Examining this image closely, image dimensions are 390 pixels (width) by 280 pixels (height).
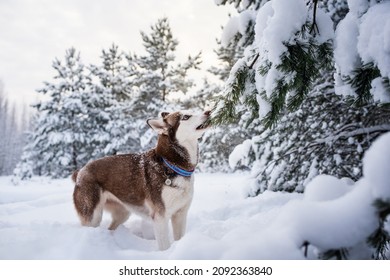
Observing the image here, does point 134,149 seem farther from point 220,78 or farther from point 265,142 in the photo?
point 265,142


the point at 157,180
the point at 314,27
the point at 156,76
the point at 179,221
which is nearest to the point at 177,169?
the point at 157,180

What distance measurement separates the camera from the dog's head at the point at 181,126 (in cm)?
371

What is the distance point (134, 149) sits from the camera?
1964cm

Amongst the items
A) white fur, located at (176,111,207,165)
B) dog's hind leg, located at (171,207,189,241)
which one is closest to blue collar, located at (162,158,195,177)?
white fur, located at (176,111,207,165)

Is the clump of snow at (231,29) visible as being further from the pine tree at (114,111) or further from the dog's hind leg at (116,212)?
the pine tree at (114,111)

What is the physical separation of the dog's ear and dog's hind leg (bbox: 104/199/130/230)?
129cm

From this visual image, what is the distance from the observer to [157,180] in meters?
3.61

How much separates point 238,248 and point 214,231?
8.19 ft

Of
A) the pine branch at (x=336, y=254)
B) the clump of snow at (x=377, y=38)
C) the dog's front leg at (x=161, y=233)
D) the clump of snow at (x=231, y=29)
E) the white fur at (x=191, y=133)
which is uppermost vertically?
the clump of snow at (x=231, y=29)

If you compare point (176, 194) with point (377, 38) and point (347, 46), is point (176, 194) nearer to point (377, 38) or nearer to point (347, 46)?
point (347, 46)

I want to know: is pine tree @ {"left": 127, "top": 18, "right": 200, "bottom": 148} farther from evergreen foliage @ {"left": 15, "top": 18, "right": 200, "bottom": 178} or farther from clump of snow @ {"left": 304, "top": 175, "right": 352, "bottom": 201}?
clump of snow @ {"left": 304, "top": 175, "right": 352, "bottom": 201}

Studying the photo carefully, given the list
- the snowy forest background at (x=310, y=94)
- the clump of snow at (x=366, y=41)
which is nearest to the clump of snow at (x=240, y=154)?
the snowy forest background at (x=310, y=94)
